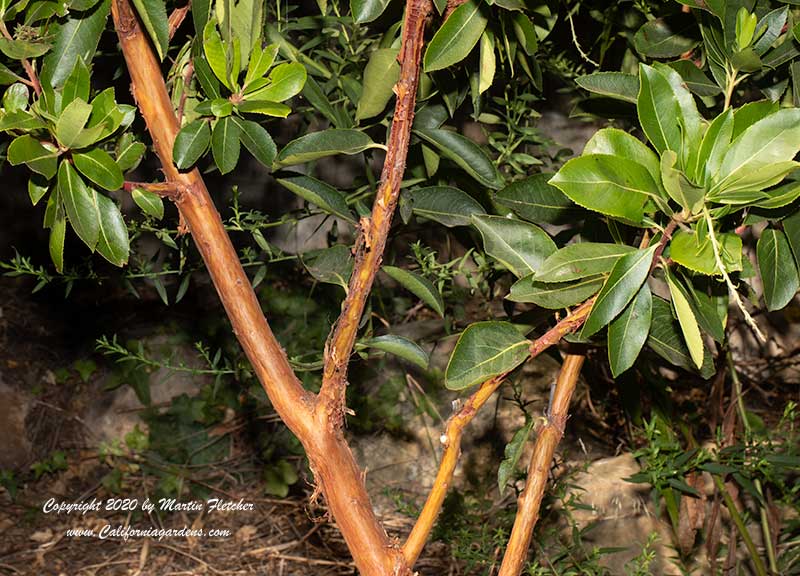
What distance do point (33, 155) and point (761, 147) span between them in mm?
562

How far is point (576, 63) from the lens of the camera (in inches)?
54.1

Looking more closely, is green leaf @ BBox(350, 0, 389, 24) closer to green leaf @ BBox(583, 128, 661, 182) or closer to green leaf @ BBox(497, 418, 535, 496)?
green leaf @ BBox(583, 128, 661, 182)

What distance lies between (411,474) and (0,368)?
1.43 meters

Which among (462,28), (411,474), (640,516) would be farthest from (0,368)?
(462,28)

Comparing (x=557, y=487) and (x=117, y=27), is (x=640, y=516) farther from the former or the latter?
(x=117, y=27)

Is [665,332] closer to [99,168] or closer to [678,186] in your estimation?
[678,186]

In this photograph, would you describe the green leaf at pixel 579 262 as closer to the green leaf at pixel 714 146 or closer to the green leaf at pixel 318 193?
the green leaf at pixel 714 146

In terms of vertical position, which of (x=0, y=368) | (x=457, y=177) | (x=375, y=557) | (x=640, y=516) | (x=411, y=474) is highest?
(x=457, y=177)

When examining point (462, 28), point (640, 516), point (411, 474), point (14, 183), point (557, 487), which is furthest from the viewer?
point (14, 183)

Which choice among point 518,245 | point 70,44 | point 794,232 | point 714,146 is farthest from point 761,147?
point 70,44

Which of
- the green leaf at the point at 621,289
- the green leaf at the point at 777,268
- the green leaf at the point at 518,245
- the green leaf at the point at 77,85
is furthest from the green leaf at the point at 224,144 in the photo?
the green leaf at the point at 777,268

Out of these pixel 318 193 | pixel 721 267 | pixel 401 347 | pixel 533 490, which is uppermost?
pixel 721 267

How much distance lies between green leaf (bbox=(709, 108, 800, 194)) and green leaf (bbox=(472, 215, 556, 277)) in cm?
20

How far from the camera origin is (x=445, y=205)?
90 cm
